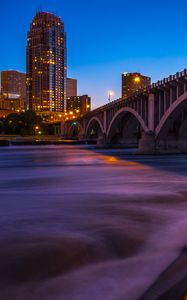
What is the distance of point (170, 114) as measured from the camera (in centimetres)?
4681

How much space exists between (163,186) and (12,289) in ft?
47.3

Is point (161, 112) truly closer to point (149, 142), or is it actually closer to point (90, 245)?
point (149, 142)

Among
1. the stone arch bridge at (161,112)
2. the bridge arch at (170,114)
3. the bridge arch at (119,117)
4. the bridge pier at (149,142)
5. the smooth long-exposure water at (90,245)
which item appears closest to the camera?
the smooth long-exposure water at (90,245)

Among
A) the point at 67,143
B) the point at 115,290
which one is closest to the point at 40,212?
the point at 115,290

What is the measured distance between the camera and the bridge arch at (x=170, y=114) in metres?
43.9

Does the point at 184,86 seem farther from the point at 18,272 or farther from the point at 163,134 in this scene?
the point at 18,272

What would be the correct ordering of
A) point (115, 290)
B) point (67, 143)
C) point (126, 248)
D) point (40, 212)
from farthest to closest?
point (67, 143) → point (40, 212) → point (126, 248) → point (115, 290)

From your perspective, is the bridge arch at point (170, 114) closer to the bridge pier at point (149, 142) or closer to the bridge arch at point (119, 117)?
the bridge pier at point (149, 142)

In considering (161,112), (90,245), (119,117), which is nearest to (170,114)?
(161,112)

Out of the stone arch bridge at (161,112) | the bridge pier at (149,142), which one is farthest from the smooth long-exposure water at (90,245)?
the bridge pier at (149,142)

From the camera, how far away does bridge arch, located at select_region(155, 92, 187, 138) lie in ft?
144

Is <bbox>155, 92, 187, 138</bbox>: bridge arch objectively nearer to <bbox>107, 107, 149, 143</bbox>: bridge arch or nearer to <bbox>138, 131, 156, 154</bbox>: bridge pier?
<bbox>138, 131, 156, 154</bbox>: bridge pier

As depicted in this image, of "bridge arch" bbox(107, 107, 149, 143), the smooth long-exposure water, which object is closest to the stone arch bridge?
"bridge arch" bbox(107, 107, 149, 143)

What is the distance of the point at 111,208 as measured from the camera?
42.9ft
